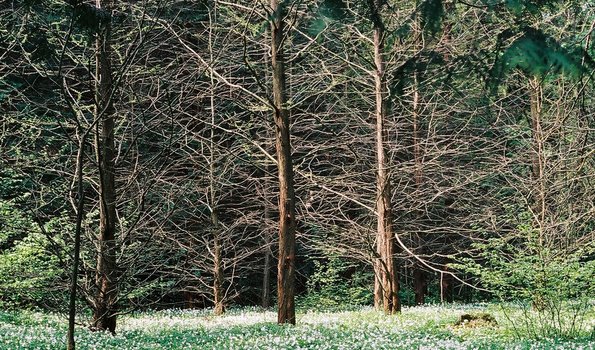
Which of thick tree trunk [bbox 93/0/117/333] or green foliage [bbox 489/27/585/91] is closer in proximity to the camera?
green foliage [bbox 489/27/585/91]

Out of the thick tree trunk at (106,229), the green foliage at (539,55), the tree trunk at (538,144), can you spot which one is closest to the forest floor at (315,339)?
the thick tree trunk at (106,229)

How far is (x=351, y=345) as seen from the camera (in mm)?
7934

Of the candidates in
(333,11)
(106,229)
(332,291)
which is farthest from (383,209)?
(332,291)

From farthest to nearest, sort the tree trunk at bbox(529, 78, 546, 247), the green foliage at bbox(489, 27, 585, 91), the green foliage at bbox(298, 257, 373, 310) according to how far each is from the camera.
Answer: the green foliage at bbox(298, 257, 373, 310), the tree trunk at bbox(529, 78, 546, 247), the green foliage at bbox(489, 27, 585, 91)

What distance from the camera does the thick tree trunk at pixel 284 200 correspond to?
432 inches

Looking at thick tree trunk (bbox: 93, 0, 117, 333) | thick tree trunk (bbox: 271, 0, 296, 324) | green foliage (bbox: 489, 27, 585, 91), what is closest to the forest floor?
thick tree trunk (bbox: 93, 0, 117, 333)

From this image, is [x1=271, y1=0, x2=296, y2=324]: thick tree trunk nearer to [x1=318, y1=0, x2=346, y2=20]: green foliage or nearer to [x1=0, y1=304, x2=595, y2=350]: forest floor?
[x1=0, y1=304, x2=595, y2=350]: forest floor

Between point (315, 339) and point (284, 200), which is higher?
point (284, 200)

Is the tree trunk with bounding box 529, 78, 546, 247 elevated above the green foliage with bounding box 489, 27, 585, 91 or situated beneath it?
elevated above

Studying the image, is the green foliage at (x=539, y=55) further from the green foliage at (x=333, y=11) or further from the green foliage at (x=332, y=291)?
the green foliage at (x=332, y=291)

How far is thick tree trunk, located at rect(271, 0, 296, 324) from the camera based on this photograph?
36.0ft

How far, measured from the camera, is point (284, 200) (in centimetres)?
1102

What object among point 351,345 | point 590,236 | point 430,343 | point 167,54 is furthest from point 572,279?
point 167,54

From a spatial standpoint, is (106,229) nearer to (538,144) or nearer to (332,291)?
(538,144)
